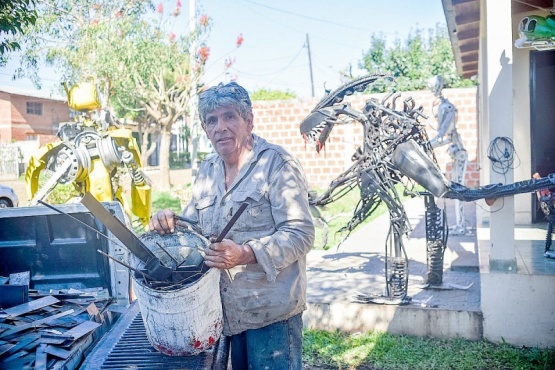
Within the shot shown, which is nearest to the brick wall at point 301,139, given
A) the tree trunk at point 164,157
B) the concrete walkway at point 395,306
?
the tree trunk at point 164,157

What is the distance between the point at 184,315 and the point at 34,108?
3481 centimetres

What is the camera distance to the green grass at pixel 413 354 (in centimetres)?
438

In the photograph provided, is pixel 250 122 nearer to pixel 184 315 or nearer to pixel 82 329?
pixel 184 315

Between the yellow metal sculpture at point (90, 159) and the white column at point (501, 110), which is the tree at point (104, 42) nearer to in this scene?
the yellow metal sculpture at point (90, 159)

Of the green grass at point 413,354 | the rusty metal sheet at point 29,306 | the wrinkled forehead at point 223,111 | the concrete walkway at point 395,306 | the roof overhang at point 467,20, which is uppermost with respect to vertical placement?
the roof overhang at point 467,20

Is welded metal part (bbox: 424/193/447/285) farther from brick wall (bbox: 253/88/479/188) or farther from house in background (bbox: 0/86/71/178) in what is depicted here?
house in background (bbox: 0/86/71/178)

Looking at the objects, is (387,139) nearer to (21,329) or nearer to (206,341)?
(206,341)

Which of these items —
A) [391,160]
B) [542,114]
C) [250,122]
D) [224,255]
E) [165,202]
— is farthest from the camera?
[165,202]

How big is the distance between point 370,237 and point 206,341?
24.7 feet

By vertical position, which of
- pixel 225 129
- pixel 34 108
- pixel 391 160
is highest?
pixel 34 108

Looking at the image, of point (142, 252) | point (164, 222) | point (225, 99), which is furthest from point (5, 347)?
point (225, 99)

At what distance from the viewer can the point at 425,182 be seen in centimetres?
477

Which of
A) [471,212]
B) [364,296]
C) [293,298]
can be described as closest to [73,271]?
[293,298]

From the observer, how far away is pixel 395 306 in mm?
5090
